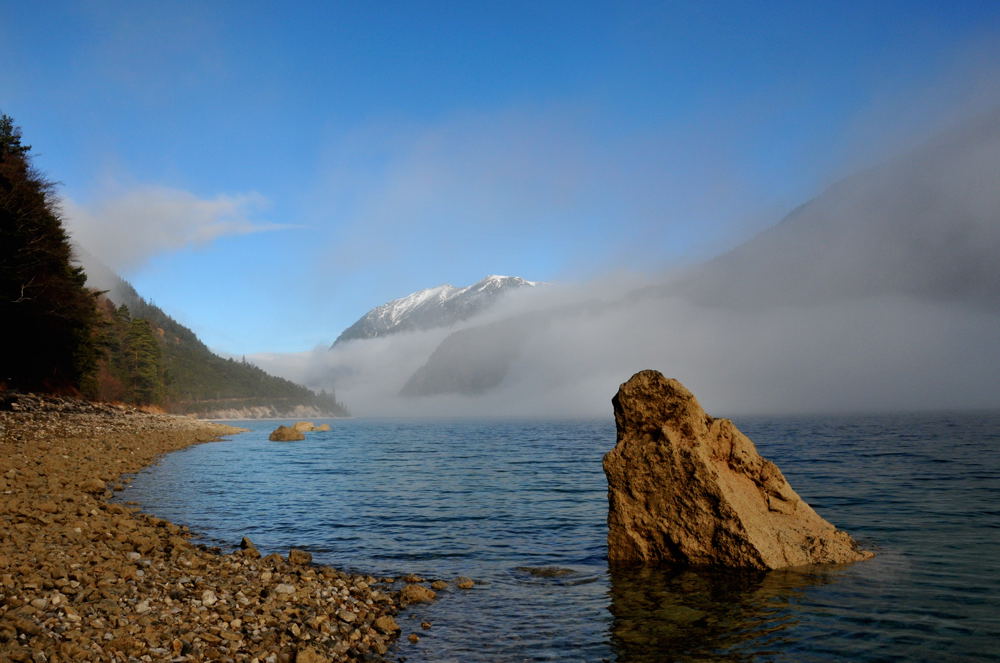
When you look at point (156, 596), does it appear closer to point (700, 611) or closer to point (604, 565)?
point (700, 611)

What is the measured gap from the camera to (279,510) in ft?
80.9

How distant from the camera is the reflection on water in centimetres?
984

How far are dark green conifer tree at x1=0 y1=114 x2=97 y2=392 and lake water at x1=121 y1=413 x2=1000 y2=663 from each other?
2012 centimetres

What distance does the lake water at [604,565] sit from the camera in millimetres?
10102

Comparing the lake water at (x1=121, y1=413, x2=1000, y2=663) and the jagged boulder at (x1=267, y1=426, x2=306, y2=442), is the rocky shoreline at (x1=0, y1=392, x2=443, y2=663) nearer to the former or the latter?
the lake water at (x1=121, y1=413, x2=1000, y2=663)

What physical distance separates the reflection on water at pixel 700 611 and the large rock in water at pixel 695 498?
63 cm

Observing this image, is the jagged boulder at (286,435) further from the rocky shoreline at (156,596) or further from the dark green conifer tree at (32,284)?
the rocky shoreline at (156,596)

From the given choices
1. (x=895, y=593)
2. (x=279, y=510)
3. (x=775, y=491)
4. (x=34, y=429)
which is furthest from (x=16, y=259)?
(x=895, y=593)

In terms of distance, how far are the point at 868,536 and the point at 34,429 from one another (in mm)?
43311

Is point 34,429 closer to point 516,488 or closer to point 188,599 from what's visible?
point 516,488

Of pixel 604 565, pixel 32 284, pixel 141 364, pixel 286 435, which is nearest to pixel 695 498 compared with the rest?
pixel 604 565

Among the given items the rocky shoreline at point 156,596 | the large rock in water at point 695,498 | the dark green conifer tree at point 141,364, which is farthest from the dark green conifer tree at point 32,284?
the dark green conifer tree at point 141,364

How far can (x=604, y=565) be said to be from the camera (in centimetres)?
1552

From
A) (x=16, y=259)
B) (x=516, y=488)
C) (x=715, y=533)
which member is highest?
(x=16, y=259)
